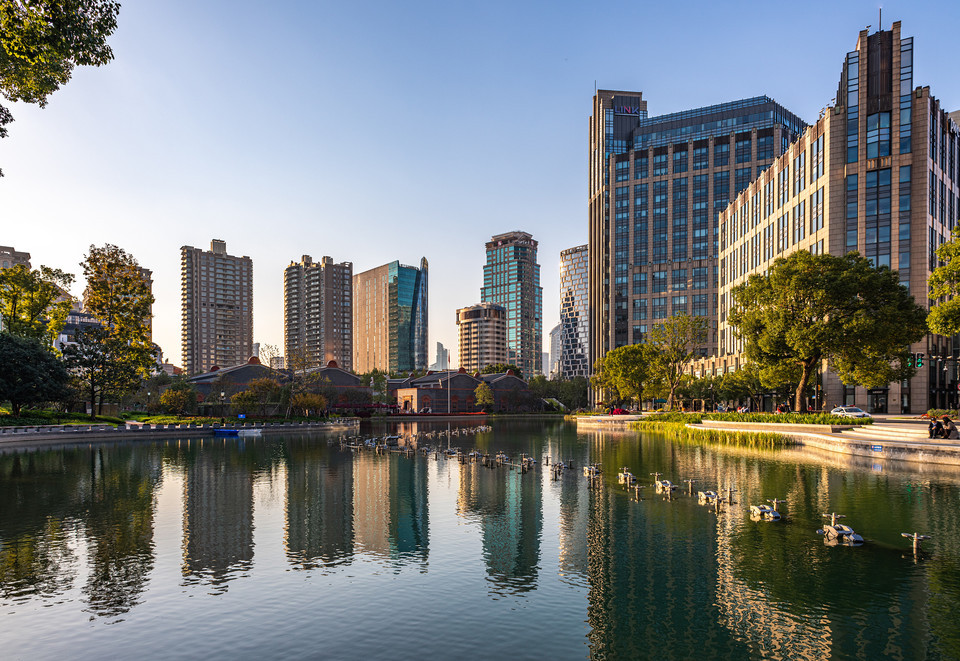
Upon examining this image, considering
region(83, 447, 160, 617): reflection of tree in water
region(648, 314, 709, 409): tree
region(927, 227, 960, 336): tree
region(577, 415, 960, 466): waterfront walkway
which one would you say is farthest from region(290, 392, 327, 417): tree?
region(927, 227, 960, 336): tree

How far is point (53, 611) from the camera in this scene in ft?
51.5

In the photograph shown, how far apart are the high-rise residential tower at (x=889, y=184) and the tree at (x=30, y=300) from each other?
10235 centimetres

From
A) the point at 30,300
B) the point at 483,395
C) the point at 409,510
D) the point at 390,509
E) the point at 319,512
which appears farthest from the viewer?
the point at 483,395

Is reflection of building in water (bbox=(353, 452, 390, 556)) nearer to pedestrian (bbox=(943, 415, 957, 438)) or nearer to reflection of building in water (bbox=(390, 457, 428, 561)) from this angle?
reflection of building in water (bbox=(390, 457, 428, 561))

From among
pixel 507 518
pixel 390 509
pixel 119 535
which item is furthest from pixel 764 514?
pixel 119 535

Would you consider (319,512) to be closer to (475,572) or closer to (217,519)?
(217,519)

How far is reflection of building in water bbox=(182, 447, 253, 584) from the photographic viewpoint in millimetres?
19672

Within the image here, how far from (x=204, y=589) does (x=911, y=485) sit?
32.7 metres

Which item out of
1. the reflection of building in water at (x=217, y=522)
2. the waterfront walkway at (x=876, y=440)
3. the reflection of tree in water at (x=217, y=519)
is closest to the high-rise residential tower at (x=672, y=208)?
the waterfront walkway at (x=876, y=440)

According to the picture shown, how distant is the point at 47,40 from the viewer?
69.7ft

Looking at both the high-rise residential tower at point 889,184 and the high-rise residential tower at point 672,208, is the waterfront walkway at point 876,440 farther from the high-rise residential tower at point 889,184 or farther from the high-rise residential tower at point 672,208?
the high-rise residential tower at point 672,208

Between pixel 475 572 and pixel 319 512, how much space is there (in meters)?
11.2

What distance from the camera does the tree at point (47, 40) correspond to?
20.7 metres

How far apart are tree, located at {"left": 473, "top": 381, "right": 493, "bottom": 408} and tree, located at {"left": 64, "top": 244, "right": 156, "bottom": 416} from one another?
89.0 meters
